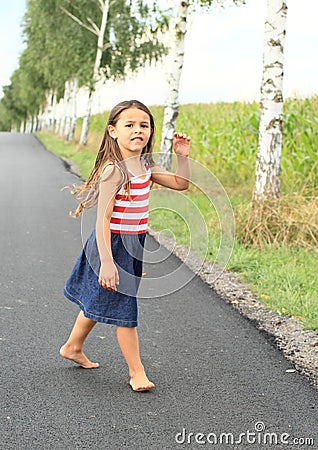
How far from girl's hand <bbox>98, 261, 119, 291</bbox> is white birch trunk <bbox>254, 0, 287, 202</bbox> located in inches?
233

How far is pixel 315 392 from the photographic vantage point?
422cm

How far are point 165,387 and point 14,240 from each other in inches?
213

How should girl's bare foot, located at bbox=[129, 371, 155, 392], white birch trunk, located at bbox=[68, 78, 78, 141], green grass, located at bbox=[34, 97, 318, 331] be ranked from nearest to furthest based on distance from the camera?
girl's bare foot, located at bbox=[129, 371, 155, 392], green grass, located at bbox=[34, 97, 318, 331], white birch trunk, located at bbox=[68, 78, 78, 141]

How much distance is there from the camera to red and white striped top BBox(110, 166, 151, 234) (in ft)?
13.5

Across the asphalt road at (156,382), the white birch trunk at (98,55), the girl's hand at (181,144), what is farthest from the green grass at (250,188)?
the white birch trunk at (98,55)

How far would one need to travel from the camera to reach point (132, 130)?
13.6 feet

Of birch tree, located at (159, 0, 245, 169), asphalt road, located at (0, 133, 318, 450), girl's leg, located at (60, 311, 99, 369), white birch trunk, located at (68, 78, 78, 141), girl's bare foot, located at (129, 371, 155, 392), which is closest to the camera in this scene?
asphalt road, located at (0, 133, 318, 450)

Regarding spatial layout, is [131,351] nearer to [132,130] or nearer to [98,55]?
[132,130]

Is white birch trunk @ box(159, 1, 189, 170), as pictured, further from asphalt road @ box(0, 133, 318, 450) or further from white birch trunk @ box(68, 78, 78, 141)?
white birch trunk @ box(68, 78, 78, 141)

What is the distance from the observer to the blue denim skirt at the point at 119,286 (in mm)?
4172

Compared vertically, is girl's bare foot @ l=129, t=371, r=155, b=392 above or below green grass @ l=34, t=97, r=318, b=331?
below

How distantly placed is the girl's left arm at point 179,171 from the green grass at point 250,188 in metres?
0.11

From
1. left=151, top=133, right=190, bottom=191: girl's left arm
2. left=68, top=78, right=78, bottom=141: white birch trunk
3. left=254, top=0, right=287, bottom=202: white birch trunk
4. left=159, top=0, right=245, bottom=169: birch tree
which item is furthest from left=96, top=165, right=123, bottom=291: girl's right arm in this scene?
left=68, top=78, right=78, bottom=141: white birch trunk

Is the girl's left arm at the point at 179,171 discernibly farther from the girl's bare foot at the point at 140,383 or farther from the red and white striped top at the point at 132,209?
the girl's bare foot at the point at 140,383
